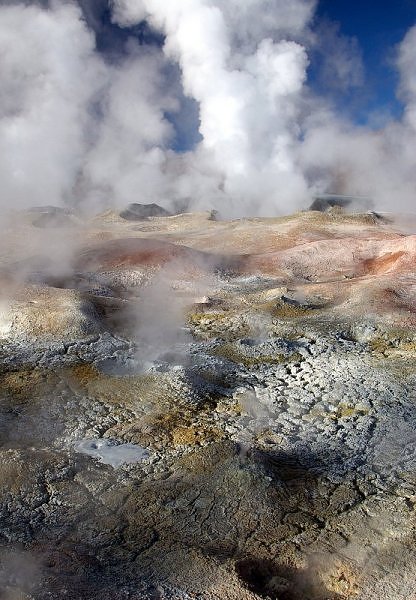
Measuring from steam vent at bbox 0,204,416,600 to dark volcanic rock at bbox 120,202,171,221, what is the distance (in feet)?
100

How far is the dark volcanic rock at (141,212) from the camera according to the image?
5191 centimetres

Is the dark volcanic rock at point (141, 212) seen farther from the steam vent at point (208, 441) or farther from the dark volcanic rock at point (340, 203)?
the steam vent at point (208, 441)

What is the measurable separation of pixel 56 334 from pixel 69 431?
5126 millimetres

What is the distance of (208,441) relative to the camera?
401 inches

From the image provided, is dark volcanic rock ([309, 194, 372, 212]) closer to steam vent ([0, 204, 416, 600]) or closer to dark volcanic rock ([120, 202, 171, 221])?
dark volcanic rock ([120, 202, 171, 221])

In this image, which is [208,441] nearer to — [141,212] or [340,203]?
[141,212]

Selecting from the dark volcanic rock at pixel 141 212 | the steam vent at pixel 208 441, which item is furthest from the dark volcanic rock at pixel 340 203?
the steam vent at pixel 208 441

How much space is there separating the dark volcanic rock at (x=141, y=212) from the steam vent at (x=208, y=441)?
3049 cm

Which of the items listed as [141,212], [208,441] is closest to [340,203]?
[141,212]

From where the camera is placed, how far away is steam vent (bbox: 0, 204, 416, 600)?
6965mm

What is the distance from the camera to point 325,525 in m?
7.95

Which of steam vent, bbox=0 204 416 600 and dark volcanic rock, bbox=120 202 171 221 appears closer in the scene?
steam vent, bbox=0 204 416 600

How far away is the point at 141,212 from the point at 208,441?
4596 cm

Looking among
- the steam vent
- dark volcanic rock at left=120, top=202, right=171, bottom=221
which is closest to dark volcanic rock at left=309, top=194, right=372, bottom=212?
dark volcanic rock at left=120, top=202, right=171, bottom=221
